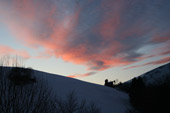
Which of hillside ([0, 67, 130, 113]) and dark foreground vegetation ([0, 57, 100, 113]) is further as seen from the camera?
hillside ([0, 67, 130, 113])

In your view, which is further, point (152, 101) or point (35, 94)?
point (152, 101)

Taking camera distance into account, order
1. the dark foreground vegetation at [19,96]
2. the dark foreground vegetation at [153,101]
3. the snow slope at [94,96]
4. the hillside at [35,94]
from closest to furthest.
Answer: the dark foreground vegetation at [19,96], the hillside at [35,94], the dark foreground vegetation at [153,101], the snow slope at [94,96]

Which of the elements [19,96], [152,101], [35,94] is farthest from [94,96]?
[19,96]

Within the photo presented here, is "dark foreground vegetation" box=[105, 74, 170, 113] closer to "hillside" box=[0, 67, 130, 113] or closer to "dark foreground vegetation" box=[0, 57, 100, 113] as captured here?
"hillside" box=[0, 67, 130, 113]

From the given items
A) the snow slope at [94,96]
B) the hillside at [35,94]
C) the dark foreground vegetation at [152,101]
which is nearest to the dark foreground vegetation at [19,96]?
the hillside at [35,94]

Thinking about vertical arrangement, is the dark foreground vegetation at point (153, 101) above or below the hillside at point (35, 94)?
below

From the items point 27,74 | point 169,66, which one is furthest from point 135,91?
point 169,66

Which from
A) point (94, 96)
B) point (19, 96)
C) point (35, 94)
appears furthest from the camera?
point (94, 96)

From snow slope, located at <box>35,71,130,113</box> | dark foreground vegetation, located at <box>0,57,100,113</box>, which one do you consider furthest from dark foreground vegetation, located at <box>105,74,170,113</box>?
dark foreground vegetation, located at <box>0,57,100,113</box>

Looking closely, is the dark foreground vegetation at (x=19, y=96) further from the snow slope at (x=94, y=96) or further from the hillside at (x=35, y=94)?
the snow slope at (x=94, y=96)

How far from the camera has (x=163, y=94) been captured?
28.8 m

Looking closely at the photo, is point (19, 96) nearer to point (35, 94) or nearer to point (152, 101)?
point (35, 94)

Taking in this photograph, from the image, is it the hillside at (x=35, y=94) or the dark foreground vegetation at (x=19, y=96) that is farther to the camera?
the hillside at (x=35, y=94)

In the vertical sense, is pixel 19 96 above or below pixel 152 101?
above
